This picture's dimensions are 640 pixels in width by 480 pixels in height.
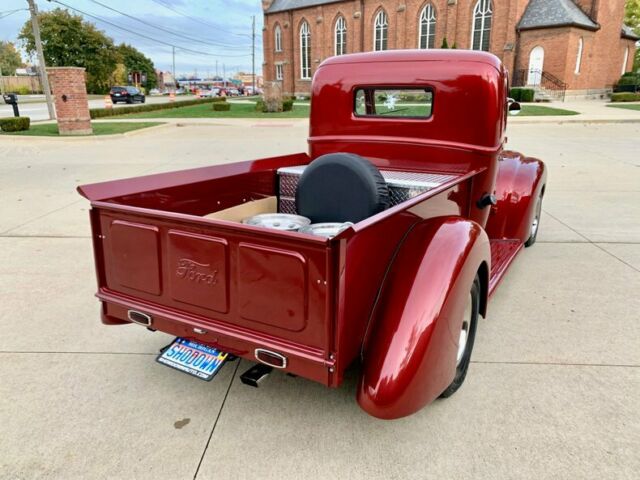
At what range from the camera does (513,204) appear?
14.7 ft

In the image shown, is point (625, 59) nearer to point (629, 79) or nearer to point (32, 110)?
point (629, 79)

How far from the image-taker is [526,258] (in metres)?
4.93

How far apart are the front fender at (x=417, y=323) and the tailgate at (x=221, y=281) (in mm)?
256

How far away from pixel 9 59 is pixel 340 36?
89.3 meters

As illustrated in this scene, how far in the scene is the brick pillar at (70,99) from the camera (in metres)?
15.1

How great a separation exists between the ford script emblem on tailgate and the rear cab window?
7.43 feet

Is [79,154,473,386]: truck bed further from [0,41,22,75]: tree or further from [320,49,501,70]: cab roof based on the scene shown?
[0,41,22,75]: tree

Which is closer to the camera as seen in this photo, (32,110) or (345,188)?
(345,188)

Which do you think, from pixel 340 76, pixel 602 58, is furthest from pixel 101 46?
pixel 340 76

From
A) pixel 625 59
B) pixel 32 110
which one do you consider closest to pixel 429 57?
pixel 32 110

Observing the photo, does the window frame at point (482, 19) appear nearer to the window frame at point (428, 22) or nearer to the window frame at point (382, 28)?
the window frame at point (428, 22)

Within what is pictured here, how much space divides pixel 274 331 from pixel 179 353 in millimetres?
664

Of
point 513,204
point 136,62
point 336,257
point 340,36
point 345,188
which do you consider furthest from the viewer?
point 136,62

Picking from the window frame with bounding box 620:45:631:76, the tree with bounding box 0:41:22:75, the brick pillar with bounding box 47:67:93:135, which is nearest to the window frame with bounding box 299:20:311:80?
the window frame with bounding box 620:45:631:76
